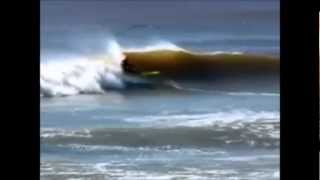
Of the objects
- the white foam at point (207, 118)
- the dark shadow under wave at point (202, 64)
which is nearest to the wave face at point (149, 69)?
the dark shadow under wave at point (202, 64)

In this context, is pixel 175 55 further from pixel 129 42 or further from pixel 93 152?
pixel 93 152

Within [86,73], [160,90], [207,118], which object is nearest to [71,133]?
[86,73]

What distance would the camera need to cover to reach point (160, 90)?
7.16 ft

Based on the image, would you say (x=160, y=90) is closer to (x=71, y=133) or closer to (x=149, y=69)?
(x=149, y=69)

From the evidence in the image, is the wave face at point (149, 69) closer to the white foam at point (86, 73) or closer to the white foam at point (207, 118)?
the white foam at point (86, 73)

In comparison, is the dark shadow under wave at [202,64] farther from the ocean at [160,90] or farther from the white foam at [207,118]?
the white foam at [207,118]

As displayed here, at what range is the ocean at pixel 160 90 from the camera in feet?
7.00

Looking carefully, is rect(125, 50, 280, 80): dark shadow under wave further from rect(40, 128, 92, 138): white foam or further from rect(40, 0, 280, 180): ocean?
rect(40, 128, 92, 138): white foam

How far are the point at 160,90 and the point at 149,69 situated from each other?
0.33 ft

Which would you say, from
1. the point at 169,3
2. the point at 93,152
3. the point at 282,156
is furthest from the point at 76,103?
the point at 282,156

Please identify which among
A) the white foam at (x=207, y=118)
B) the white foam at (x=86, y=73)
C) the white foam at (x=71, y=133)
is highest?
the white foam at (x=86, y=73)

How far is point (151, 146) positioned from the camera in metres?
2.15

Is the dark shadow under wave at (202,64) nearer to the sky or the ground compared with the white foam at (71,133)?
nearer to the sky
